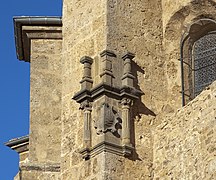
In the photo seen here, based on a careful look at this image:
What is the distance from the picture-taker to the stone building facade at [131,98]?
41.7 ft

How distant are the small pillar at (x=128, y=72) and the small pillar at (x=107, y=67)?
0.50ft

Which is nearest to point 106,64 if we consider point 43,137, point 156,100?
point 156,100

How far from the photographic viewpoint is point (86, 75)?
529 inches

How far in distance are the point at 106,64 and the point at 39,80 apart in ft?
8.23

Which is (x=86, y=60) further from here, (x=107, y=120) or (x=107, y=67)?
(x=107, y=120)

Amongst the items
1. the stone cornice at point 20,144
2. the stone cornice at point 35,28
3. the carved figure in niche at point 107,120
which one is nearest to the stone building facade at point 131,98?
the carved figure in niche at point 107,120

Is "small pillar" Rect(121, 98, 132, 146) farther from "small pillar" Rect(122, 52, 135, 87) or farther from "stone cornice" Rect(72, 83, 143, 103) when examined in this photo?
"small pillar" Rect(122, 52, 135, 87)

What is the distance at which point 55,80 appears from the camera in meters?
15.6

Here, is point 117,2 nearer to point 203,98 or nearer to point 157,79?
point 157,79

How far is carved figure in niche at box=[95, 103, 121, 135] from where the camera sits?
12.9 metres

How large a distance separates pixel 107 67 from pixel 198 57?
1.53 m

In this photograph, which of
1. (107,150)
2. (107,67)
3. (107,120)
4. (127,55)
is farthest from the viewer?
(127,55)

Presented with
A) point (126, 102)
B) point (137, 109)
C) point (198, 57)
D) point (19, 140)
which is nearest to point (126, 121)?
point (126, 102)

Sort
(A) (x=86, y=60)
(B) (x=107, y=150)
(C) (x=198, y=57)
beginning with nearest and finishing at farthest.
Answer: (B) (x=107, y=150)
(A) (x=86, y=60)
(C) (x=198, y=57)
